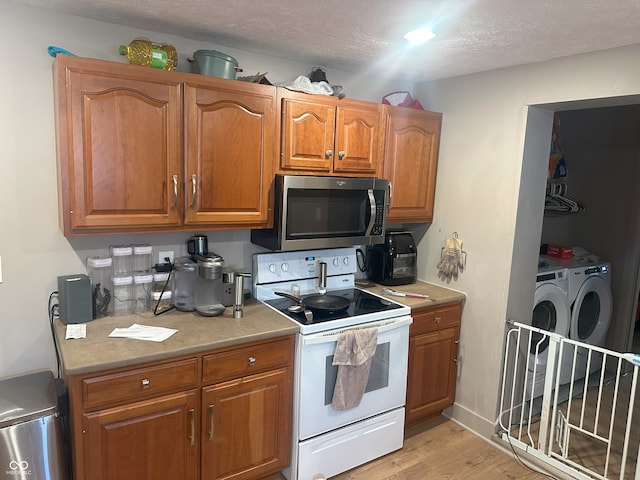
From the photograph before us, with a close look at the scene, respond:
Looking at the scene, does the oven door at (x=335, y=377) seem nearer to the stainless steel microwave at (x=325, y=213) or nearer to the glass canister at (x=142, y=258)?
the stainless steel microwave at (x=325, y=213)

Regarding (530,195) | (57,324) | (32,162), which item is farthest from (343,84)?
(57,324)

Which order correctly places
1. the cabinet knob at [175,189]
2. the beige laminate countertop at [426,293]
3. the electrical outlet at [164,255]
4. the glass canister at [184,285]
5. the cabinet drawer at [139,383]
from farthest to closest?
the beige laminate countertop at [426,293] → the electrical outlet at [164,255] → the glass canister at [184,285] → the cabinet knob at [175,189] → the cabinet drawer at [139,383]

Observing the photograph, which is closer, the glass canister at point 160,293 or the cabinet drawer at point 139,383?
the cabinet drawer at point 139,383

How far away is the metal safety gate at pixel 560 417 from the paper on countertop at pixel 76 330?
7.72 ft

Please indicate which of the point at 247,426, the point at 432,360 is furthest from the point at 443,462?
the point at 247,426

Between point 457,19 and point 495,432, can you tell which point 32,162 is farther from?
point 495,432

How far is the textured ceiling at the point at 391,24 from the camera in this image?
176cm

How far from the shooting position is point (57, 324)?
2.08m

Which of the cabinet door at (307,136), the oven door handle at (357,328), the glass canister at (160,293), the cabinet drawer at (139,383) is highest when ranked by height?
the cabinet door at (307,136)

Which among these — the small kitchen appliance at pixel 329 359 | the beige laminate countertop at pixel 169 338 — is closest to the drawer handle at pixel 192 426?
the beige laminate countertop at pixel 169 338

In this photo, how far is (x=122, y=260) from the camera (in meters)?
2.29

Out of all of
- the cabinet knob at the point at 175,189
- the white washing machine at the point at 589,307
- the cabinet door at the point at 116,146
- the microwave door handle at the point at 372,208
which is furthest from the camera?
the white washing machine at the point at 589,307

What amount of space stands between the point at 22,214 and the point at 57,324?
0.53m

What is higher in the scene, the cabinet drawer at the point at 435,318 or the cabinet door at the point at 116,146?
the cabinet door at the point at 116,146
